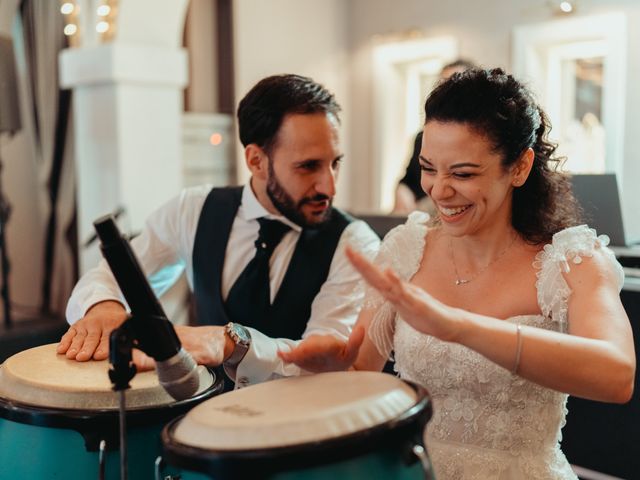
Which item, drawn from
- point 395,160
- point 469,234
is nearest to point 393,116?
point 395,160

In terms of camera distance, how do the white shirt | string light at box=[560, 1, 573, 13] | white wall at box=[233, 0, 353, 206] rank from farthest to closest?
white wall at box=[233, 0, 353, 206] → string light at box=[560, 1, 573, 13] → the white shirt

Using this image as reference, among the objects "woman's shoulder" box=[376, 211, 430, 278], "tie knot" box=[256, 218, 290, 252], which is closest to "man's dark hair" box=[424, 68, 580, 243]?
"woman's shoulder" box=[376, 211, 430, 278]

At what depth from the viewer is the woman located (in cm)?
148

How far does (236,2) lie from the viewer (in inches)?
219

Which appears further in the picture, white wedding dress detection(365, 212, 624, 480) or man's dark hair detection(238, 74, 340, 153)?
man's dark hair detection(238, 74, 340, 153)

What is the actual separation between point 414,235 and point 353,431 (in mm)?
817

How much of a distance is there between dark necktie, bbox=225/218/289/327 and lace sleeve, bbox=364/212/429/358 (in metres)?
0.36

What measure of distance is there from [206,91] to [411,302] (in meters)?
4.75

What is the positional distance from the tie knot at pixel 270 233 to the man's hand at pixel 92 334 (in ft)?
1.35

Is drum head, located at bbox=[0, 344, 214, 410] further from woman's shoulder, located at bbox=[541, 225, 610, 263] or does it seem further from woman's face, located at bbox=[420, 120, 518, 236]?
woman's shoulder, located at bbox=[541, 225, 610, 263]

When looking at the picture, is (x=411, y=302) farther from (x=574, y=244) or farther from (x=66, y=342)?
(x=66, y=342)

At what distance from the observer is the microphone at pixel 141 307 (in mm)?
1104

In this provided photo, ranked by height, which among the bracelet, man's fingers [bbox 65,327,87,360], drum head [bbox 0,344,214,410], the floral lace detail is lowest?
the floral lace detail

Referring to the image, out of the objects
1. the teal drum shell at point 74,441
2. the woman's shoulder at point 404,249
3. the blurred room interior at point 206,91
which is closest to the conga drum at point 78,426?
the teal drum shell at point 74,441
